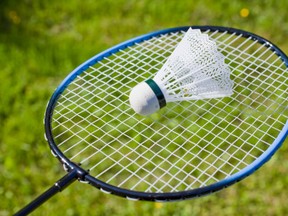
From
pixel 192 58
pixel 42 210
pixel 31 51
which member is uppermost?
pixel 192 58

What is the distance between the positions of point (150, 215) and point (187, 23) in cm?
141

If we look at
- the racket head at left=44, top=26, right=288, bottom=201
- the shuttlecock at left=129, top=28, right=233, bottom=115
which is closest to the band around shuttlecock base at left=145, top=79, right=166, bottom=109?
the shuttlecock at left=129, top=28, right=233, bottom=115

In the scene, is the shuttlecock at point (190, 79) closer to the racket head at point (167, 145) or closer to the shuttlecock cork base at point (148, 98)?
the shuttlecock cork base at point (148, 98)

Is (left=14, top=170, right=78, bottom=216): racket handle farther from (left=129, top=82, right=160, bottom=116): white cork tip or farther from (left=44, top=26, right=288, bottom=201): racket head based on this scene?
(left=129, top=82, right=160, bottom=116): white cork tip

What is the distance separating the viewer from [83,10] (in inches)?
130

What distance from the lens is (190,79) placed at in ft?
5.53

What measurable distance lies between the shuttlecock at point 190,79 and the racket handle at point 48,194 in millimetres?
334

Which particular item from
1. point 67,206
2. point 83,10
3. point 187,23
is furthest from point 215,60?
point 83,10

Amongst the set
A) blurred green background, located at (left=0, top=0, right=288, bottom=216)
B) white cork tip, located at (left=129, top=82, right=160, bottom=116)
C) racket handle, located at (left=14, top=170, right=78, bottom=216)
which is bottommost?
blurred green background, located at (left=0, top=0, right=288, bottom=216)

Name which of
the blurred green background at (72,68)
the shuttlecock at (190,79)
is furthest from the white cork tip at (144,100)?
the blurred green background at (72,68)

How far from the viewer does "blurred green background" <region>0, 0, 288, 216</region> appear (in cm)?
215

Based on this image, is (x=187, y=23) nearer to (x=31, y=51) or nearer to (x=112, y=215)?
(x=31, y=51)

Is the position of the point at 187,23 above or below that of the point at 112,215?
above

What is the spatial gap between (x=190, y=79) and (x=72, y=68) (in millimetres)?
1298
